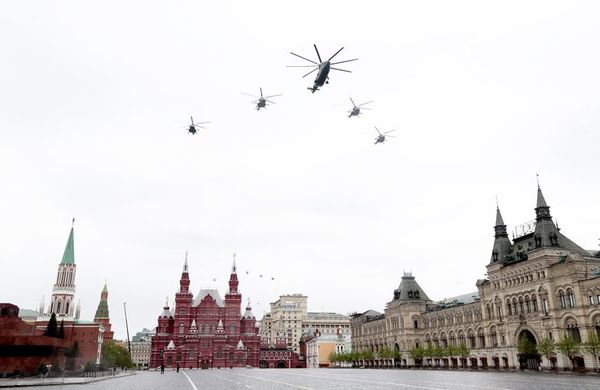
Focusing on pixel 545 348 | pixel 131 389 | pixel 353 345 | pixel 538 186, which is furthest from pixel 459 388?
pixel 353 345

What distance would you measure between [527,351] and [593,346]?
1201cm

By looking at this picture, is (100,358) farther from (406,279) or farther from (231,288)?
(406,279)

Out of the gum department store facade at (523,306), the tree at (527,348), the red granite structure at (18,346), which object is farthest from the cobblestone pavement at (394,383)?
the red granite structure at (18,346)

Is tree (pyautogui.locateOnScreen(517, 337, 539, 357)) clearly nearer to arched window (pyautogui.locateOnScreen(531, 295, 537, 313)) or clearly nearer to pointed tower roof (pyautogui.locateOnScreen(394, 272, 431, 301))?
arched window (pyautogui.locateOnScreen(531, 295, 537, 313))

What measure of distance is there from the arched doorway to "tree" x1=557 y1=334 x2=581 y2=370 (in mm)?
5852

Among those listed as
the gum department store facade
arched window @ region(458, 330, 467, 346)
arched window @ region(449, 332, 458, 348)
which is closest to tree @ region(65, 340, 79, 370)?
the gum department store facade

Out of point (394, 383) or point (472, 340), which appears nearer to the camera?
point (394, 383)

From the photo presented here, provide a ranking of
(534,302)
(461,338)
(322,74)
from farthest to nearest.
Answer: (461,338) → (534,302) → (322,74)

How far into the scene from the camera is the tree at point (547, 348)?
191ft

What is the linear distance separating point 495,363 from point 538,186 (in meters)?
27.6

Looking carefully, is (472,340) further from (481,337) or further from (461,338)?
(481,337)

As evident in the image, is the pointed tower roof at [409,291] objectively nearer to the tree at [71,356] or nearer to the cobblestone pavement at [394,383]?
the cobblestone pavement at [394,383]

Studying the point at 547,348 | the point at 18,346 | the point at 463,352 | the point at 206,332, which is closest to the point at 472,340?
the point at 463,352

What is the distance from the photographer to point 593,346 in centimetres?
5169
